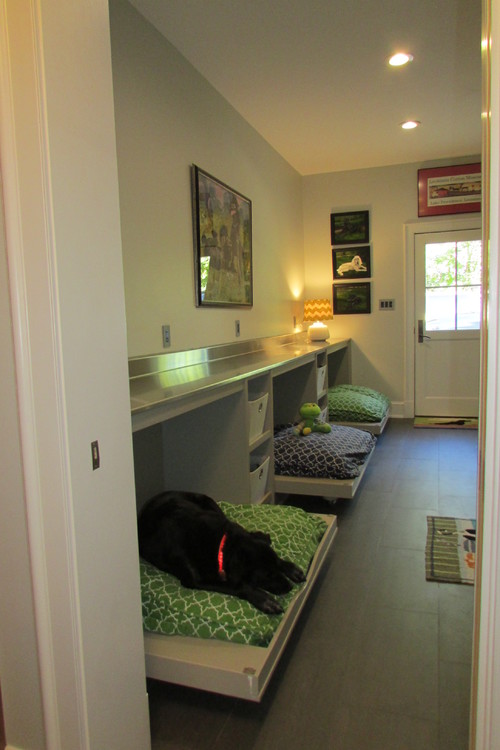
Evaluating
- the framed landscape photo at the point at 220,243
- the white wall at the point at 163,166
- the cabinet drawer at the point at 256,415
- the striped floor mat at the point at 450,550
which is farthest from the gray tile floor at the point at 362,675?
the framed landscape photo at the point at 220,243

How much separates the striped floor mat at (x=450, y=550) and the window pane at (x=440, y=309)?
288 centimetres

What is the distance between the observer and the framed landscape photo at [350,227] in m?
5.42

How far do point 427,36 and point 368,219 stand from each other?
8.68 feet

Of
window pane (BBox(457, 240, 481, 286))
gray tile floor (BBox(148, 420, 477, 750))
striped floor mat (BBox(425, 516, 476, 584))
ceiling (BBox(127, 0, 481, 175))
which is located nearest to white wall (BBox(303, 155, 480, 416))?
window pane (BBox(457, 240, 481, 286))

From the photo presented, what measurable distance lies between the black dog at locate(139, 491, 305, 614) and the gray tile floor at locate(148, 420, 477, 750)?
0.84ft

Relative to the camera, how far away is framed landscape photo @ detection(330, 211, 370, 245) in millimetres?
5422

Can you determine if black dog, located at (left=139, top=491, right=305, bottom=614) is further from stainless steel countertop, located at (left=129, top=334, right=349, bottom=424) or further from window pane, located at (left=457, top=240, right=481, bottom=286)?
window pane, located at (left=457, top=240, right=481, bottom=286)

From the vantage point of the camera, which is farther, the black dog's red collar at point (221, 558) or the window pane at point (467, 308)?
the window pane at point (467, 308)

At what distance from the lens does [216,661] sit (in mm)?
1456

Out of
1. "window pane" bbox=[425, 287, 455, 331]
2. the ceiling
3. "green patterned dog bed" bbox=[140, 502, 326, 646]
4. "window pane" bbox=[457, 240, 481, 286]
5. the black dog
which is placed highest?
the ceiling

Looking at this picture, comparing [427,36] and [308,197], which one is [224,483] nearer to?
[427,36]

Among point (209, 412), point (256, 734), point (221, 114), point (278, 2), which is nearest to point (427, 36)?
point (278, 2)

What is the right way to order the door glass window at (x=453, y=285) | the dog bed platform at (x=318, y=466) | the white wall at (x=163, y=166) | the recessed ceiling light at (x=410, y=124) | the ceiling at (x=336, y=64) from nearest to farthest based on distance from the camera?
the white wall at (x=163, y=166)
the ceiling at (x=336, y=64)
the dog bed platform at (x=318, y=466)
the recessed ceiling light at (x=410, y=124)
the door glass window at (x=453, y=285)

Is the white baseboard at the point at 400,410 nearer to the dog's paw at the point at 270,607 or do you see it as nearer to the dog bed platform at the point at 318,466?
the dog bed platform at the point at 318,466
